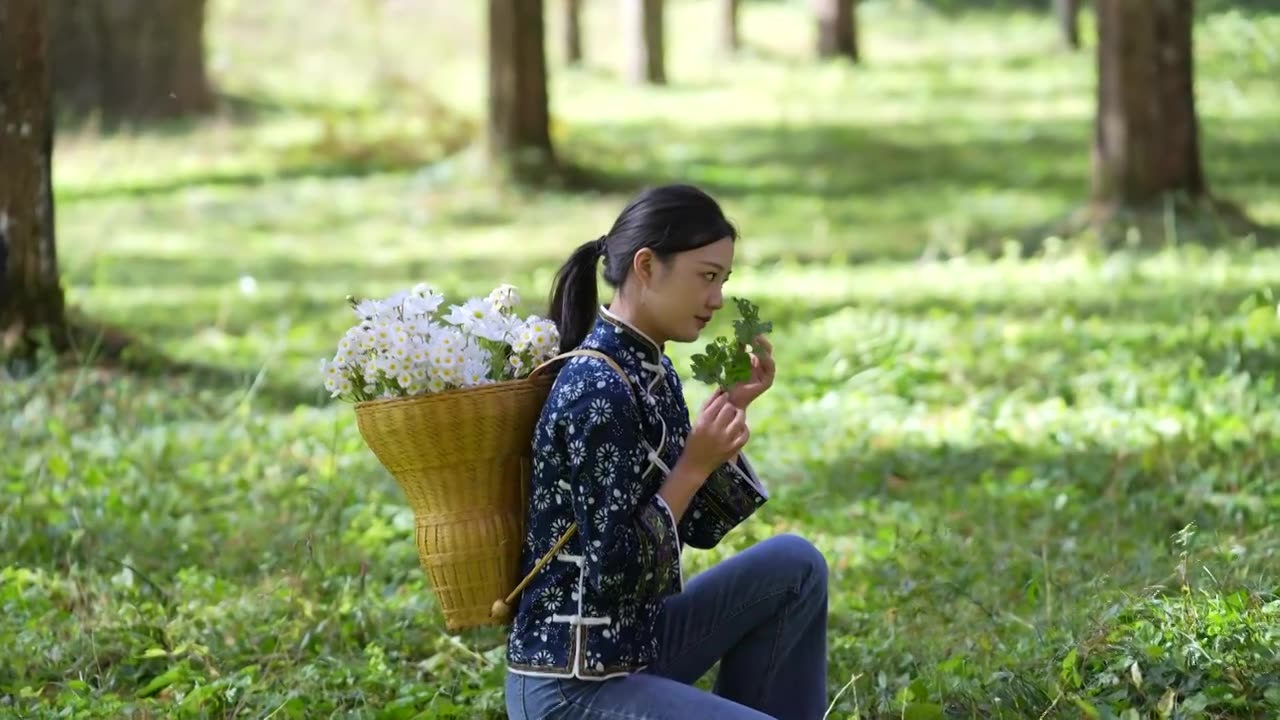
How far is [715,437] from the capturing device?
367 cm

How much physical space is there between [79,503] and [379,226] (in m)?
9.89

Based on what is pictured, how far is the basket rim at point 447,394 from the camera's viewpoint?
12.6 feet

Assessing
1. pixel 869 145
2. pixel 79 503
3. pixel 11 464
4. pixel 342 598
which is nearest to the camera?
pixel 342 598

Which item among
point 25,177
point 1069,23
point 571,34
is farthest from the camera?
point 571,34

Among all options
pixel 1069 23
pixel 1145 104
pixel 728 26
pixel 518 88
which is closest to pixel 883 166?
pixel 518 88

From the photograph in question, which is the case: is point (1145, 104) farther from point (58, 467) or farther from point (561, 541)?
point (561, 541)

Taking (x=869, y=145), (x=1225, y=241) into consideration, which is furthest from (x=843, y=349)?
(x=869, y=145)

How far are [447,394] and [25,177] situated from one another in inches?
248

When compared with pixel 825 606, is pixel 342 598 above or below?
below

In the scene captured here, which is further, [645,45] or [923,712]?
[645,45]

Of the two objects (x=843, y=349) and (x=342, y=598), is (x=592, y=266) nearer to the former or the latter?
(x=342, y=598)

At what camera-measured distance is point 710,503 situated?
4.05 meters

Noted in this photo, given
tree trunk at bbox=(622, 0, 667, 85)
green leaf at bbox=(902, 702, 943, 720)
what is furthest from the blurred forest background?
tree trunk at bbox=(622, 0, 667, 85)

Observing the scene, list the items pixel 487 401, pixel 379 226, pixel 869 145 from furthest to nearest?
pixel 869 145 → pixel 379 226 → pixel 487 401
